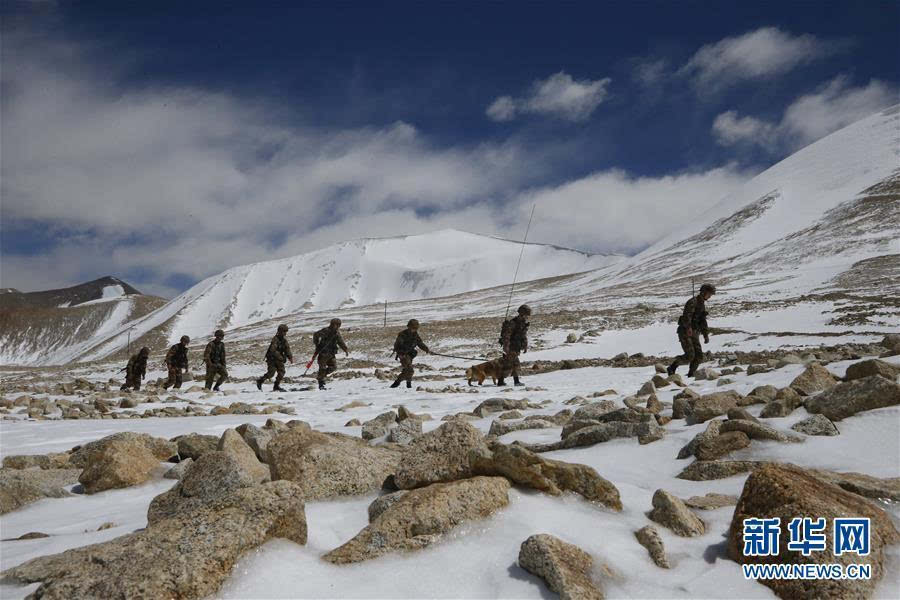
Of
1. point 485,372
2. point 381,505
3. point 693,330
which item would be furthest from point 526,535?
point 485,372

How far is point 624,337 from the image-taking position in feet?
87.6

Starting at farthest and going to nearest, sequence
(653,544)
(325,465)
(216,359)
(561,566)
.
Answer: (216,359) < (325,465) < (653,544) < (561,566)

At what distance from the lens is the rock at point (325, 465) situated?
387cm

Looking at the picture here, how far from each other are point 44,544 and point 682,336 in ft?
41.0

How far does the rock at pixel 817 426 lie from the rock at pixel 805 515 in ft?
6.25

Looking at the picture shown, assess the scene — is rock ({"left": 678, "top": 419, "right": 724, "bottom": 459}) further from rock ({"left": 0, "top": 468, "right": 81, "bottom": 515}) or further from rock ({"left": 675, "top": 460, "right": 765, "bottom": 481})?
rock ({"left": 0, "top": 468, "right": 81, "bottom": 515})

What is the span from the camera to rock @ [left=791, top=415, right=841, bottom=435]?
15.9 ft

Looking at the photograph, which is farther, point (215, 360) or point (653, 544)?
point (215, 360)

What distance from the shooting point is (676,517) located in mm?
3359

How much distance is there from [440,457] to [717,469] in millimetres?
2375

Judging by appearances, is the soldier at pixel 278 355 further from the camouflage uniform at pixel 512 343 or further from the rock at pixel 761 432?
the rock at pixel 761 432

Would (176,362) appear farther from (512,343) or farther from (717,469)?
(717,469)

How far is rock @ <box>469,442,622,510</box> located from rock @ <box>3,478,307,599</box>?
1.26m

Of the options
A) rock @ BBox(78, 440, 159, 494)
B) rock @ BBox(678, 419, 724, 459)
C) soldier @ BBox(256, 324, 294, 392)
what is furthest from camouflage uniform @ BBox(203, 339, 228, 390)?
rock @ BBox(678, 419, 724, 459)
